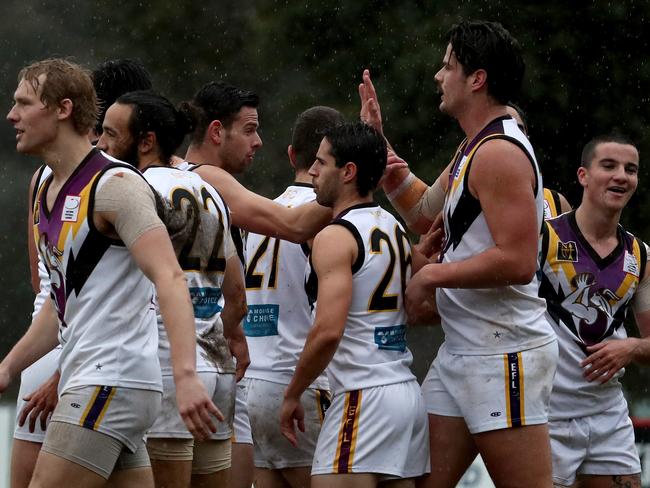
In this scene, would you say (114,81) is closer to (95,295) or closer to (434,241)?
(434,241)

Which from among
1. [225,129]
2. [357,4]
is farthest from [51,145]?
[357,4]

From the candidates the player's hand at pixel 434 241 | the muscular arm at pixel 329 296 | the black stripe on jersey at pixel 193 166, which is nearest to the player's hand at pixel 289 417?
the muscular arm at pixel 329 296

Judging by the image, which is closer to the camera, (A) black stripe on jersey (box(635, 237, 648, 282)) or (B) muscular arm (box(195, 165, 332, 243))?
(B) muscular arm (box(195, 165, 332, 243))

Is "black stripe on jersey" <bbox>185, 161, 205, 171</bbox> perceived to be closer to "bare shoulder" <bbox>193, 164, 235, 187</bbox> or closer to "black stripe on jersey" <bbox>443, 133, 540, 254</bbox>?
"bare shoulder" <bbox>193, 164, 235, 187</bbox>

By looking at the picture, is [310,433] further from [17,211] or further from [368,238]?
[17,211]

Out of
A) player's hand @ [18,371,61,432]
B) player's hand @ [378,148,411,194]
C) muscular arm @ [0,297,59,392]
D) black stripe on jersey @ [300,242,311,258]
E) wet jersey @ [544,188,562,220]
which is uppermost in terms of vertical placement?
player's hand @ [378,148,411,194]

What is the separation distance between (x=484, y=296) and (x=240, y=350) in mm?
1427

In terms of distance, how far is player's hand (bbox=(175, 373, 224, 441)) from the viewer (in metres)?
4.64

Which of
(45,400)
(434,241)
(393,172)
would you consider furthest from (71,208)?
(393,172)

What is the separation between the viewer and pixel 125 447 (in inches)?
206

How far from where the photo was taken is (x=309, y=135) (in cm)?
712

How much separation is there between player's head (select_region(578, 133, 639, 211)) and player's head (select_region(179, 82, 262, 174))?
5.16 feet

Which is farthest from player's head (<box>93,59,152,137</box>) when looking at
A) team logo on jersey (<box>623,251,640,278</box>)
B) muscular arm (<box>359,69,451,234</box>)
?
team logo on jersey (<box>623,251,640,278</box>)

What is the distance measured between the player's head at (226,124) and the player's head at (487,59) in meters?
1.53
